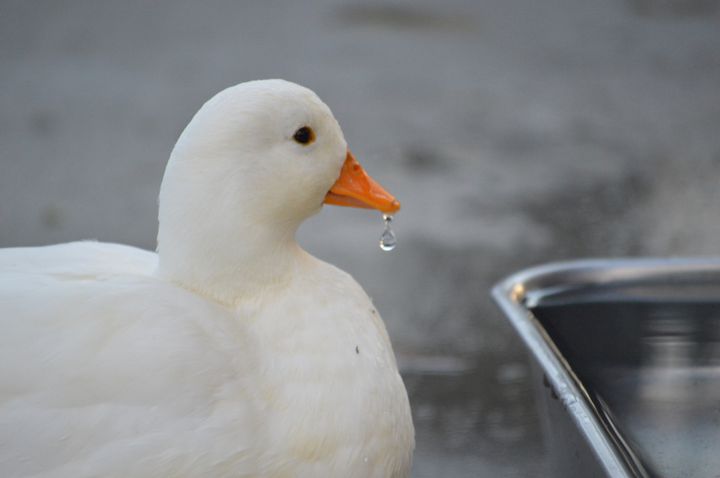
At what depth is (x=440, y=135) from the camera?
14.8 feet

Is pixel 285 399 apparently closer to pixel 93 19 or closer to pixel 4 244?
pixel 4 244

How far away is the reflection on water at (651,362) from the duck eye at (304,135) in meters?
0.47

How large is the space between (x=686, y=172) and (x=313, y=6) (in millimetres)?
2940

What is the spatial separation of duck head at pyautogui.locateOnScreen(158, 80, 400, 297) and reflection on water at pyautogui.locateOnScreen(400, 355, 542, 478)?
3.32 feet

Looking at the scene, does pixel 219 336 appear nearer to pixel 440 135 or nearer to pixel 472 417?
pixel 472 417

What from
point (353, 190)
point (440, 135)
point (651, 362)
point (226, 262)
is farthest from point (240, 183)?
point (440, 135)

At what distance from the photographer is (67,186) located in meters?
3.97

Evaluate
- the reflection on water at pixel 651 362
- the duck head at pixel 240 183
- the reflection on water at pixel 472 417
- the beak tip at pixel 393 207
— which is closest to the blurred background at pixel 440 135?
the reflection on water at pixel 472 417

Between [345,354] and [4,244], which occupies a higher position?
[345,354]

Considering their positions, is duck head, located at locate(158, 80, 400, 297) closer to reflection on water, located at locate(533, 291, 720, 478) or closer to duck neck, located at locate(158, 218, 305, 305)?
duck neck, located at locate(158, 218, 305, 305)

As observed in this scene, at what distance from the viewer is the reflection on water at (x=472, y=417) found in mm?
2350

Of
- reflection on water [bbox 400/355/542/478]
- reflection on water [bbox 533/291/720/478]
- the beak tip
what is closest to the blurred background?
reflection on water [bbox 400/355/542/478]

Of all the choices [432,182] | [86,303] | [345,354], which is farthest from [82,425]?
[432,182]

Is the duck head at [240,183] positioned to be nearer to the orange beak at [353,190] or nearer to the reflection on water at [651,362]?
the orange beak at [353,190]
